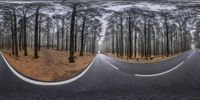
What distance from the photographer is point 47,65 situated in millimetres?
2928

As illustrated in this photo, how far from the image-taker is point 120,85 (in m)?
2.90

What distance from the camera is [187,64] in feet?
10.0

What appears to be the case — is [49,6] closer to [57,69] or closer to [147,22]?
[57,69]

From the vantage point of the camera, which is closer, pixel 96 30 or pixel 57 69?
pixel 57 69

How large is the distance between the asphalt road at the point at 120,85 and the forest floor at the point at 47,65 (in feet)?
0.31

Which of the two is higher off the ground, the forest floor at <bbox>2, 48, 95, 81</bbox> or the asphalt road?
the forest floor at <bbox>2, 48, 95, 81</bbox>

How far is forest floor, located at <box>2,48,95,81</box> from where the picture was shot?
2828mm

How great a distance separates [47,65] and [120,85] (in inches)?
32.7

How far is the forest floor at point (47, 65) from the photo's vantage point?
2.83 meters

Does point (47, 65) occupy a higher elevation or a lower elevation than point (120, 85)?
higher

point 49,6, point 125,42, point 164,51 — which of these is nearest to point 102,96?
point 125,42

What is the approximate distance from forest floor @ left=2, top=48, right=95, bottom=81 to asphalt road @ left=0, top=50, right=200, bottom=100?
9cm

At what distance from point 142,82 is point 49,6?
135 centimetres

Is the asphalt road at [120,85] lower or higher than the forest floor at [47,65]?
lower
